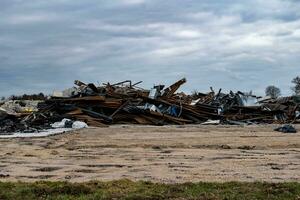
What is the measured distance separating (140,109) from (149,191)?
2391cm

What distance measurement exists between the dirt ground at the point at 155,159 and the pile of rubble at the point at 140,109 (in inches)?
415

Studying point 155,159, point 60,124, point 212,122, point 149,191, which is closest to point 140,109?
point 212,122

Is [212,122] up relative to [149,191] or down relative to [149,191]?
up

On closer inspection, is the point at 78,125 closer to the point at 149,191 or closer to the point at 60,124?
the point at 60,124

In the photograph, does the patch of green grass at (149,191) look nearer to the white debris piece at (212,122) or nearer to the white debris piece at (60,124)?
the white debris piece at (60,124)

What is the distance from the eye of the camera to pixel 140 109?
107 feet

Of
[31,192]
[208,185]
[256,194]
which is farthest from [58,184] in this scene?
[256,194]

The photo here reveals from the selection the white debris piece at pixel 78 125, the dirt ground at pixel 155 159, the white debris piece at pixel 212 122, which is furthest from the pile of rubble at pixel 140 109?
the dirt ground at pixel 155 159

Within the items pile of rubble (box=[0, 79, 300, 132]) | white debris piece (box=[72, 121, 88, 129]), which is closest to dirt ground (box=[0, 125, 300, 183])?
white debris piece (box=[72, 121, 88, 129])

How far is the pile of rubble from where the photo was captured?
Result: 31.6 m

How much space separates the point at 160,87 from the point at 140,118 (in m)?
3.86

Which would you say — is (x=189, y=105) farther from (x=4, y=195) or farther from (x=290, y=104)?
(x=4, y=195)

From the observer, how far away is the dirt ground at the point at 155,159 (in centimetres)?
1089

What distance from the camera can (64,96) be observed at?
34469 millimetres
